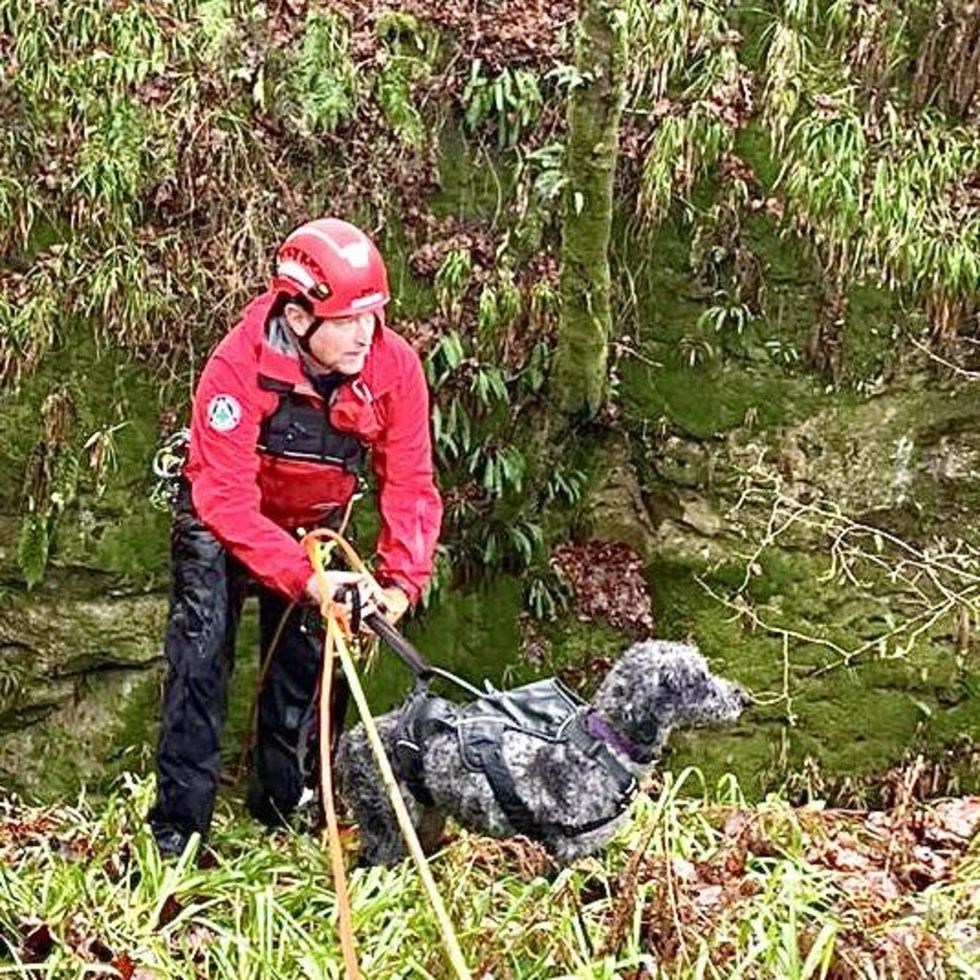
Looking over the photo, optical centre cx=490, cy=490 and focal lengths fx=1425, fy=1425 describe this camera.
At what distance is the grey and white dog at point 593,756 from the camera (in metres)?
3.68

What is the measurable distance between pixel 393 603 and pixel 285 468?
20.8 inches

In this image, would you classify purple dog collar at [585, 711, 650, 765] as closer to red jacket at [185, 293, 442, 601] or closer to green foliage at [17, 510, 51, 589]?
red jacket at [185, 293, 442, 601]

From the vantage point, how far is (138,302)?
6.78 m

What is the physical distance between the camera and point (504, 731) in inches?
149

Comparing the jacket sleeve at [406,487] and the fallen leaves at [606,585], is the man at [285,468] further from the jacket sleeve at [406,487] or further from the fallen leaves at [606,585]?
the fallen leaves at [606,585]

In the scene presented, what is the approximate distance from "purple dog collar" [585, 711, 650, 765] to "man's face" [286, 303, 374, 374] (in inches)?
49.1

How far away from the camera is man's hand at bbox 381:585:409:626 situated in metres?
4.12

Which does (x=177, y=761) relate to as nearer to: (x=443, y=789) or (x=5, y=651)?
(x=443, y=789)

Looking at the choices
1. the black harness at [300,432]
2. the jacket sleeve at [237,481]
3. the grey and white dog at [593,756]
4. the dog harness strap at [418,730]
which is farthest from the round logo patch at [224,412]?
the grey and white dog at [593,756]

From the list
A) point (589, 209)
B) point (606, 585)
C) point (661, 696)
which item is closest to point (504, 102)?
point (589, 209)

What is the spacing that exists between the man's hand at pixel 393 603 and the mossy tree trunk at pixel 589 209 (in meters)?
2.79

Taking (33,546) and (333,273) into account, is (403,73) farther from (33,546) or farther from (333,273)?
(333,273)

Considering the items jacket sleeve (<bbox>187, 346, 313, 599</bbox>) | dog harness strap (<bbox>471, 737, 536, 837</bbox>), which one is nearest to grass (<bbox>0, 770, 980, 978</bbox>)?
dog harness strap (<bbox>471, 737, 536, 837</bbox>)

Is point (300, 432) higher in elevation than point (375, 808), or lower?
higher
